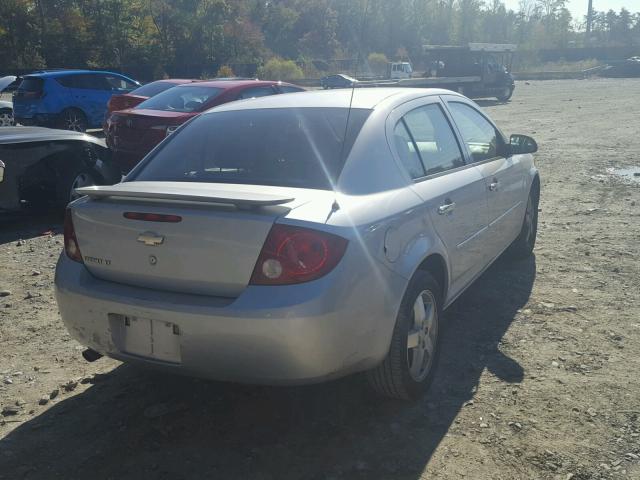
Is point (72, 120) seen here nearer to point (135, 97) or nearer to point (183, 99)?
point (135, 97)

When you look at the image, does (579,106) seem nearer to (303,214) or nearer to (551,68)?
(303,214)

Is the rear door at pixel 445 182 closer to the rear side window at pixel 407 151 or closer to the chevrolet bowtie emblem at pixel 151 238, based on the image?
the rear side window at pixel 407 151

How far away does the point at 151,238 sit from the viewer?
3.06 metres

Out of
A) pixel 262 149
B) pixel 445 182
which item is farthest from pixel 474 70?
pixel 262 149

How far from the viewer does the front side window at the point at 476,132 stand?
15.3ft

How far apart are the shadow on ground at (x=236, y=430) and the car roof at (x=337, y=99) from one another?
1.62m

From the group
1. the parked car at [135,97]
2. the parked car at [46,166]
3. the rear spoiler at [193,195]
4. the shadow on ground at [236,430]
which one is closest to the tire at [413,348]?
the shadow on ground at [236,430]

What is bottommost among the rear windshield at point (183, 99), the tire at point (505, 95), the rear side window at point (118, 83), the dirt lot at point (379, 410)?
the dirt lot at point (379, 410)

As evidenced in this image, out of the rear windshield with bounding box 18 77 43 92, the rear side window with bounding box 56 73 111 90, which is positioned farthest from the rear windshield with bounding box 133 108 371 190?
the rear side window with bounding box 56 73 111 90

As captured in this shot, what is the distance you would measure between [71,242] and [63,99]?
14.3 meters

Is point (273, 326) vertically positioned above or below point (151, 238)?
below

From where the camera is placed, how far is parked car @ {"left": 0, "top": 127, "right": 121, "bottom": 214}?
6977 millimetres

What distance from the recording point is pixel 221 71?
143 feet

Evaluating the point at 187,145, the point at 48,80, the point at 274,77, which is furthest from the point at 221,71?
the point at 187,145
